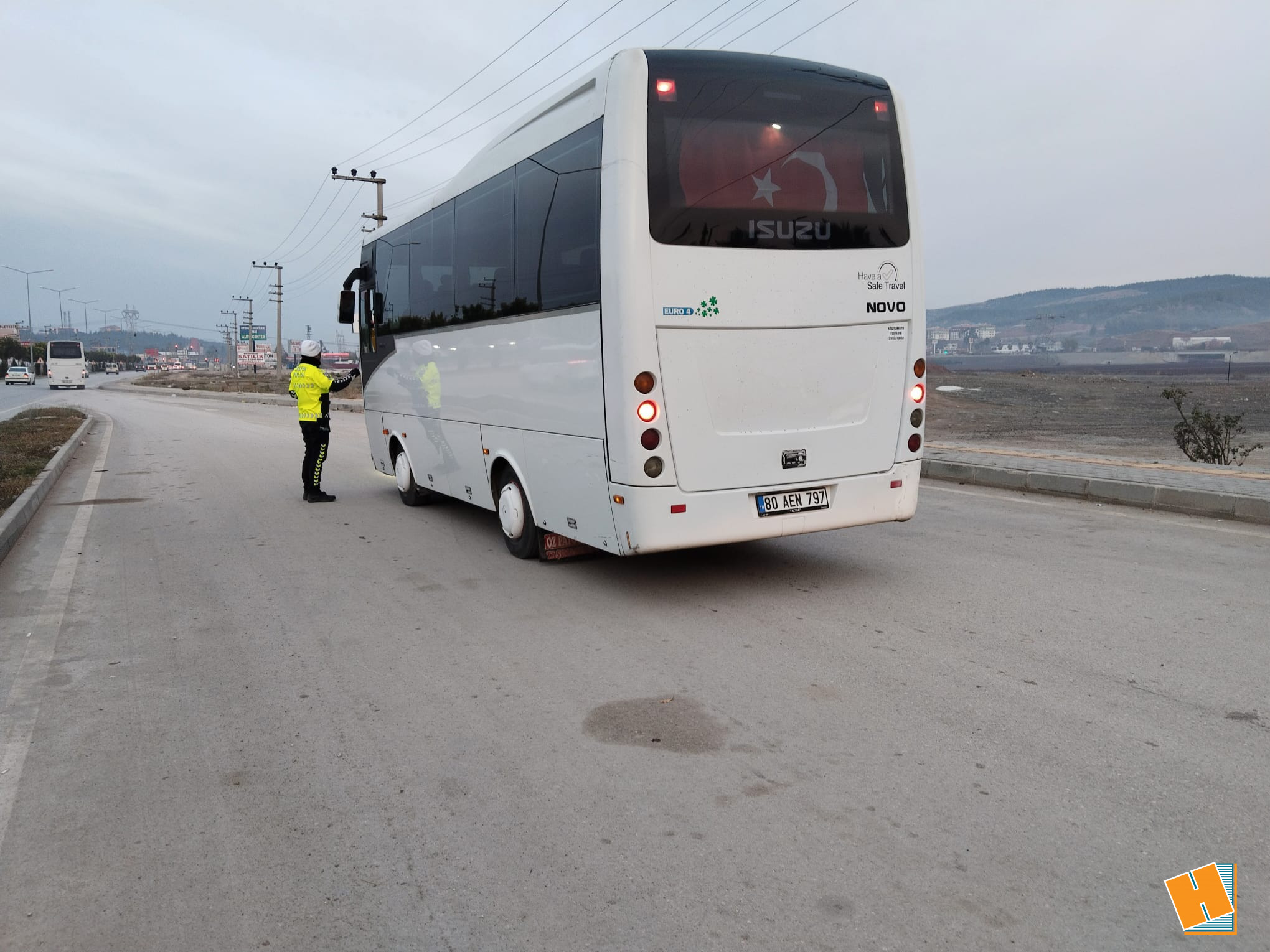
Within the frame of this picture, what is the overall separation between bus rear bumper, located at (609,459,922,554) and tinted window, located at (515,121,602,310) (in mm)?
1370

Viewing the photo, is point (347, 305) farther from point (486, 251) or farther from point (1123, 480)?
point (1123, 480)

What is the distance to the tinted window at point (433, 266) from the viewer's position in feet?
29.0

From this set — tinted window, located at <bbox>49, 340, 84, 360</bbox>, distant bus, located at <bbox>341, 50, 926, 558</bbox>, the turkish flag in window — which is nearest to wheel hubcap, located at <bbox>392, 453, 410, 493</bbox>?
distant bus, located at <bbox>341, 50, 926, 558</bbox>

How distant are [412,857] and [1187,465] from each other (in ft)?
38.4

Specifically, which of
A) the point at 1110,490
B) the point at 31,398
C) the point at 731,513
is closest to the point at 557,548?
the point at 731,513

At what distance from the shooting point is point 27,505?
10.6 meters

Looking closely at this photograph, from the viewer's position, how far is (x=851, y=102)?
6449 mm

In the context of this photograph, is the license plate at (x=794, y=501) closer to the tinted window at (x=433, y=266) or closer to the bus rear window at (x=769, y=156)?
the bus rear window at (x=769, y=156)

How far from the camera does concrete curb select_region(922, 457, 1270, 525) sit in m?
8.96

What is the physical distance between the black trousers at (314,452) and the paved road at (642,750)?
145 inches

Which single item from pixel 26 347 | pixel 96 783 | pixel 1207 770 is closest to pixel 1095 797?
pixel 1207 770

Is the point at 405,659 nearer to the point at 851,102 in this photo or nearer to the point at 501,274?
the point at 501,274

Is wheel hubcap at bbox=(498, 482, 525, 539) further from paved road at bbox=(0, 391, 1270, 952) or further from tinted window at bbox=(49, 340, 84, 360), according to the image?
tinted window at bbox=(49, 340, 84, 360)

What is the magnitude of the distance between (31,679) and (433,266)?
5276 millimetres
